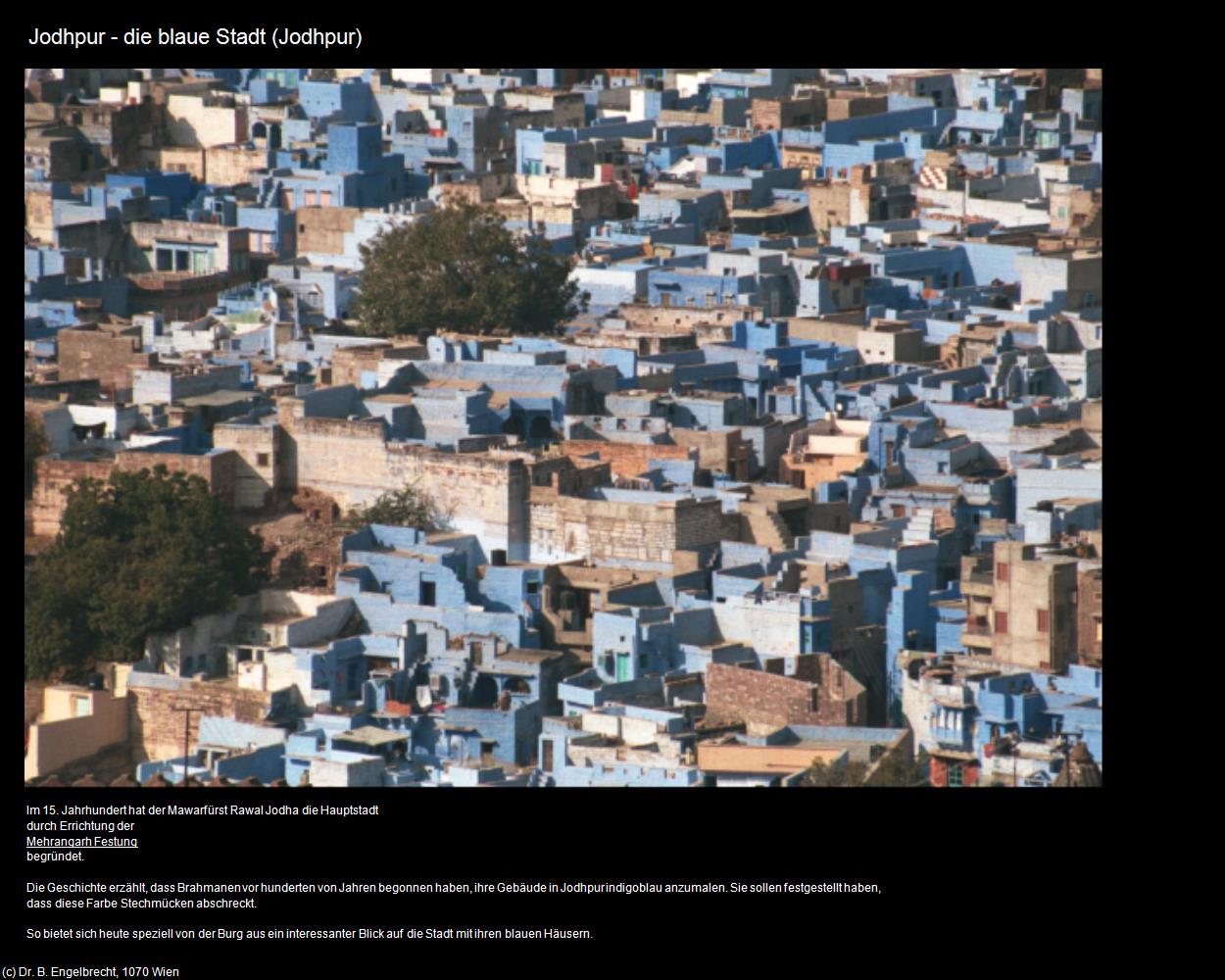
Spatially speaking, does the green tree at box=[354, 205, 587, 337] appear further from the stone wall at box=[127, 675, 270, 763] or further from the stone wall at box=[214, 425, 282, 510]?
the stone wall at box=[127, 675, 270, 763]

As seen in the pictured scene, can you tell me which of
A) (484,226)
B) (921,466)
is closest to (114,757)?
(921,466)

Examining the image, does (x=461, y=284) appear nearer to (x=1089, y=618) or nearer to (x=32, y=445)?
(x=32, y=445)

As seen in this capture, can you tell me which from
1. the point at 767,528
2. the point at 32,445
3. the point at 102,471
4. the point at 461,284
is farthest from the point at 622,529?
the point at 461,284

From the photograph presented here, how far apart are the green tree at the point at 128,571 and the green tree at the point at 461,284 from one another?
7.32 meters

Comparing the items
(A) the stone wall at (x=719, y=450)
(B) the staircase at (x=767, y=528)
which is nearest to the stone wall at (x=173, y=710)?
(B) the staircase at (x=767, y=528)

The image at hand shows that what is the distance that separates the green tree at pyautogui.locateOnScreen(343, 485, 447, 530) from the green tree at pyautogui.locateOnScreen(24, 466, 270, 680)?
2.53 feet

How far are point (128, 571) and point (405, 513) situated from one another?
2.25 m

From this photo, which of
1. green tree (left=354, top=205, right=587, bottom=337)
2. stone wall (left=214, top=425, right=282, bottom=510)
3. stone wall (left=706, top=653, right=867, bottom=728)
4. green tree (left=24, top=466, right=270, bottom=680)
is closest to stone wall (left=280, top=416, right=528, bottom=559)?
stone wall (left=214, top=425, right=282, bottom=510)

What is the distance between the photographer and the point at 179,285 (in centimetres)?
3484

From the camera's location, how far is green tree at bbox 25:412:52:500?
26719 millimetres

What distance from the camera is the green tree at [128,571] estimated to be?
78.7ft

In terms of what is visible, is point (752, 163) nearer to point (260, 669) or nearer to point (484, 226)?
point (484, 226)

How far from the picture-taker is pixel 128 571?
79.7ft

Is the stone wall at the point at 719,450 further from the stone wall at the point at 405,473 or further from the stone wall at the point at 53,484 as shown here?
the stone wall at the point at 53,484
